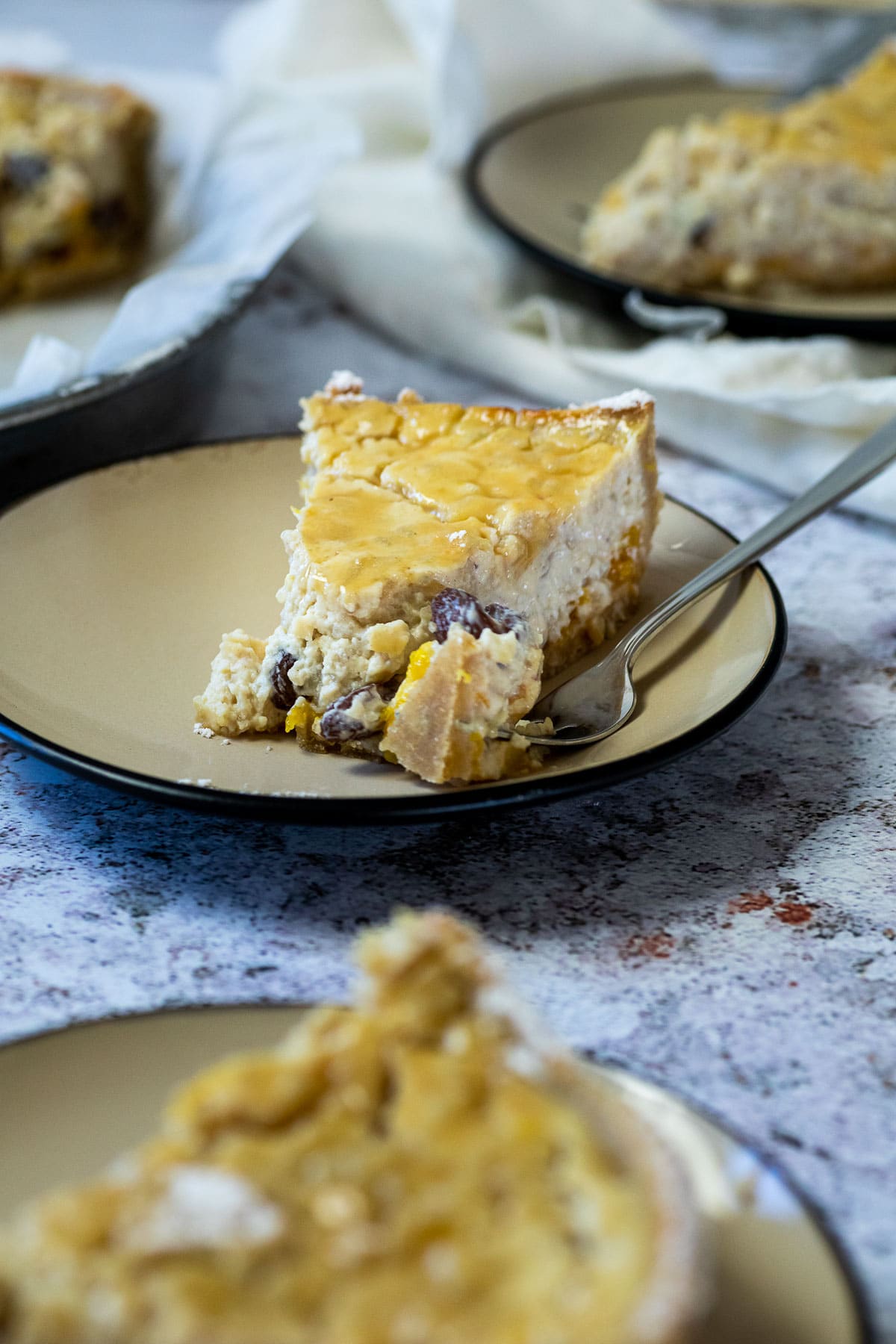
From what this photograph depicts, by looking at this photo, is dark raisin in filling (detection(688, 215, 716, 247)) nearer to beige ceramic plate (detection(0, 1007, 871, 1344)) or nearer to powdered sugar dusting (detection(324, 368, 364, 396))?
powdered sugar dusting (detection(324, 368, 364, 396))

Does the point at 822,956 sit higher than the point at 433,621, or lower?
lower

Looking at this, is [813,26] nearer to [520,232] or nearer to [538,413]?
[520,232]

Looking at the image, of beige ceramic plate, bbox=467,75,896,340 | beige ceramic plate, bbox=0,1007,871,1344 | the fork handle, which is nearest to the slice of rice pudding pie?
the fork handle

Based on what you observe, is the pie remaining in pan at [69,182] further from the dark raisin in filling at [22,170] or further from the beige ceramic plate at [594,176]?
the beige ceramic plate at [594,176]

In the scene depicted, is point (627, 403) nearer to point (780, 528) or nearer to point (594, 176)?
point (780, 528)

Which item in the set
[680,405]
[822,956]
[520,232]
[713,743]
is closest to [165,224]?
[520,232]

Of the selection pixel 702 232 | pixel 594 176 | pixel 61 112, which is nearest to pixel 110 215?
pixel 61 112
